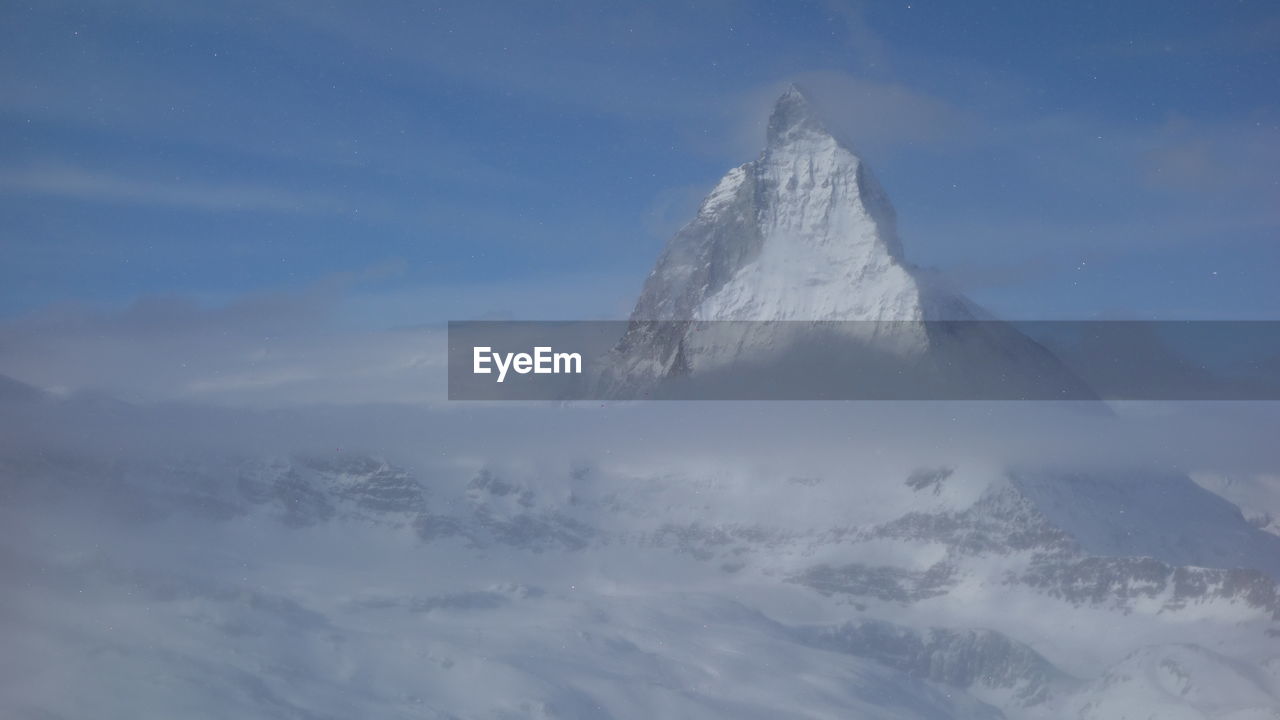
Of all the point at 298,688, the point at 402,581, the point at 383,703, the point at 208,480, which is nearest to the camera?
the point at 298,688

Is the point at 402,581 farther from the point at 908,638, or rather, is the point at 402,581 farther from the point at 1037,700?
the point at 1037,700

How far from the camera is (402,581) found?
57500 millimetres

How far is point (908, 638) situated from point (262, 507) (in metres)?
36.6

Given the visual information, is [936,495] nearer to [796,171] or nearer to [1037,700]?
[1037,700]

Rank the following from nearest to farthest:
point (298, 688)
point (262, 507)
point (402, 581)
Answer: point (298, 688), point (402, 581), point (262, 507)

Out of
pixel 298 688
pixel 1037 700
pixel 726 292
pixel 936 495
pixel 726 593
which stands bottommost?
pixel 1037 700

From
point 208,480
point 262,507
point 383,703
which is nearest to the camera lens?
point 383,703

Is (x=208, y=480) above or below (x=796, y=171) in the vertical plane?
below

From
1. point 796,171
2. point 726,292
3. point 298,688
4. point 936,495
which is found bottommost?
point 298,688

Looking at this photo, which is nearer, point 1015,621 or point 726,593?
point 726,593

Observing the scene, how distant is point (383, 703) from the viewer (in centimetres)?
5084

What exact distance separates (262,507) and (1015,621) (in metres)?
48.2

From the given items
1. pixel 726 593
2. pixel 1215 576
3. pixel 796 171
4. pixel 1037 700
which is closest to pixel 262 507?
pixel 726 593

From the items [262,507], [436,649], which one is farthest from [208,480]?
[436,649]
